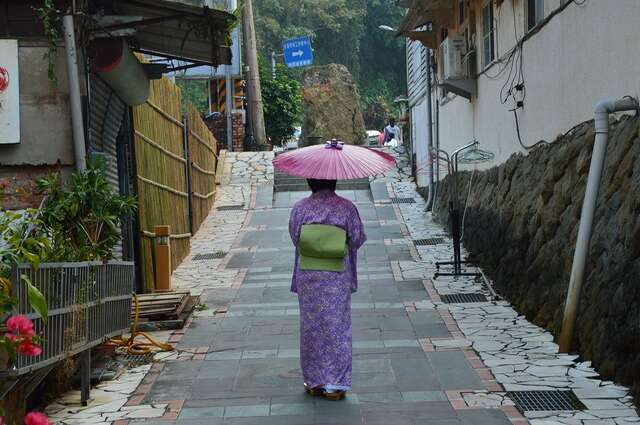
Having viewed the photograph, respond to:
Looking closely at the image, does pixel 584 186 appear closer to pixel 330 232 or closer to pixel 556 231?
pixel 556 231

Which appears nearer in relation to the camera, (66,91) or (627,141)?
(627,141)

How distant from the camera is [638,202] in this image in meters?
6.82

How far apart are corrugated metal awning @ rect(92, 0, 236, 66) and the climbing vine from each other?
45 cm

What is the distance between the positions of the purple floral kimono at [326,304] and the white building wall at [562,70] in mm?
2709

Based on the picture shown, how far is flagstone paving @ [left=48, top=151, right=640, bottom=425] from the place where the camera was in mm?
6496

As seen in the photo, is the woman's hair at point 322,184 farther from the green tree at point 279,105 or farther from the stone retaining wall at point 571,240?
the green tree at point 279,105

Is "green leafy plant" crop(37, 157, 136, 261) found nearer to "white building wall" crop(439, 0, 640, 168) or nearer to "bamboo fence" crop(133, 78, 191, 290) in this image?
"bamboo fence" crop(133, 78, 191, 290)

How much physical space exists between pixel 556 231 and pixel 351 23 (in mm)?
46943

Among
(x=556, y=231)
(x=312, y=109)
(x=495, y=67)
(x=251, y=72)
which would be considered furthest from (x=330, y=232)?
(x=312, y=109)

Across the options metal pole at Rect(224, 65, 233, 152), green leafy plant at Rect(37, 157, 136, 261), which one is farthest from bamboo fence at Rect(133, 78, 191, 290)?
metal pole at Rect(224, 65, 233, 152)

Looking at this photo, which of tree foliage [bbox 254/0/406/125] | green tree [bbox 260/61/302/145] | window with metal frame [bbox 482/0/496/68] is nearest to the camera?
window with metal frame [bbox 482/0/496/68]

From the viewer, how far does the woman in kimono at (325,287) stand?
22.7 ft

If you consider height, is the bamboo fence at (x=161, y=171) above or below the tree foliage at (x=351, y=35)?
below

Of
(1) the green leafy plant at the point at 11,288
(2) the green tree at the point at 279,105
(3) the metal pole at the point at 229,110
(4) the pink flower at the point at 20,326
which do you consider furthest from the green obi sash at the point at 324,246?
(2) the green tree at the point at 279,105
